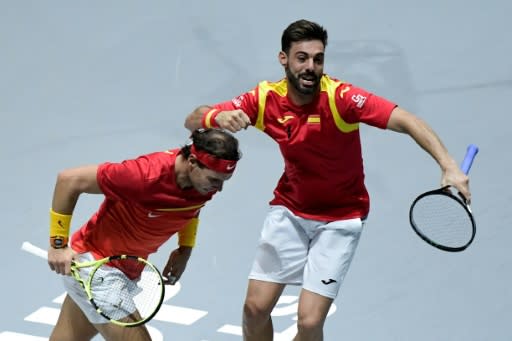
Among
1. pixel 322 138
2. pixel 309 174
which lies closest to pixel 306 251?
pixel 309 174

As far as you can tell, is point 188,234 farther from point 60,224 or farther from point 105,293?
point 60,224

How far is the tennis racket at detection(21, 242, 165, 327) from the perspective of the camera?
6473 millimetres

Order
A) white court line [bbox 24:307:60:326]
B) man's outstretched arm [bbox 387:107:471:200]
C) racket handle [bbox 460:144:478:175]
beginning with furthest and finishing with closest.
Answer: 1. white court line [bbox 24:307:60:326]
2. racket handle [bbox 460:144:478:175]
3. man's outstretched arm [bbox 387:107:471:200]

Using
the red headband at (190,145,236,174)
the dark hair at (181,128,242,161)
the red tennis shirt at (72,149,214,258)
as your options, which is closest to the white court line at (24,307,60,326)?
the red tennis shirt at (72,149,214,258)

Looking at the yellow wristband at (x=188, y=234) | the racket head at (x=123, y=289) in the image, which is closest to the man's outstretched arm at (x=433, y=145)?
the yellow wristband at (x=188, y=234)

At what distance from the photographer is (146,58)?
37.3 ft

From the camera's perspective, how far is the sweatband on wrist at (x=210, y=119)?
6.83 meters

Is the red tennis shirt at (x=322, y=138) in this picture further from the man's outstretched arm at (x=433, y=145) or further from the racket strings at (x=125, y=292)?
the racket strings at (x=125, y=292)

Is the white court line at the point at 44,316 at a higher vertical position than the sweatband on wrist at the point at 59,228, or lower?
lower

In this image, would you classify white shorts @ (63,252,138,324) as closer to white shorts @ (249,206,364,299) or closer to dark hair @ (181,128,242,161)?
dark hair @ (181,128,242,161)

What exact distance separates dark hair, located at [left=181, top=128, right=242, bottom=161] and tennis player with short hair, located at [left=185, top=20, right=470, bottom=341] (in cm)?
20

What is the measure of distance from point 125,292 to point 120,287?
38 millimetres

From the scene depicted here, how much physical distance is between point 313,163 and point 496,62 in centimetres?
444

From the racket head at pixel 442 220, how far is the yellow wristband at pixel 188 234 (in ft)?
4.00
